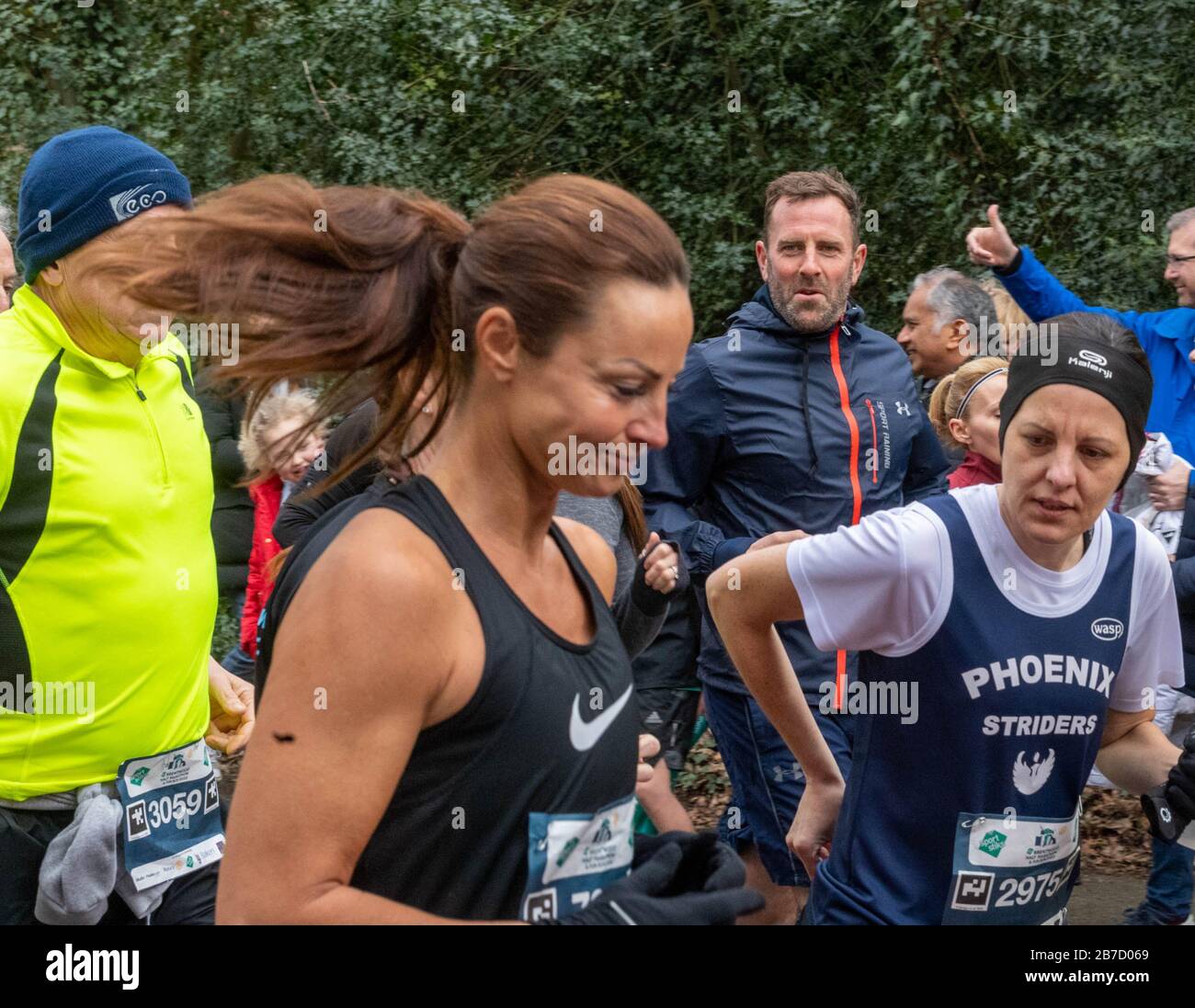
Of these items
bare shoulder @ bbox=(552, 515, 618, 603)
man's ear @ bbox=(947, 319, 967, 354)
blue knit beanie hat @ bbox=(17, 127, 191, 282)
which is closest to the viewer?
bare shoulder @ bbox=(552, 515, 618, 603)

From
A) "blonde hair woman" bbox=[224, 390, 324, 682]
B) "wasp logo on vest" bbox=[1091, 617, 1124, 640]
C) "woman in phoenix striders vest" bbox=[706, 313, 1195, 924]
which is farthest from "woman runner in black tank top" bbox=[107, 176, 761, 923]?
"blonde hair woman" bbox=[224, 390, 324, 682]

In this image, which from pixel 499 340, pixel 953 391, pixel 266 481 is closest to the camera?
pixel 499 340

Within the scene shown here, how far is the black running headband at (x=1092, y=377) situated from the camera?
253cm

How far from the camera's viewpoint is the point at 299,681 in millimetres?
1621

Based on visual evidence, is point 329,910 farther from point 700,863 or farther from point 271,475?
point 271,475

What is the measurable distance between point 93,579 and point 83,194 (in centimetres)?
73

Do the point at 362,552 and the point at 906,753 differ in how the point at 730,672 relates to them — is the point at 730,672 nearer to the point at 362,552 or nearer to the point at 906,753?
the point at 906,753

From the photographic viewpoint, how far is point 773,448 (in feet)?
14.1

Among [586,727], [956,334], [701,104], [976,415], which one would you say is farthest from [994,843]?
[701,104]

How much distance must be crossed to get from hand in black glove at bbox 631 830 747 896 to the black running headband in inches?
39.3

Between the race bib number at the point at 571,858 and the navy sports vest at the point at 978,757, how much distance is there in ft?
2.39

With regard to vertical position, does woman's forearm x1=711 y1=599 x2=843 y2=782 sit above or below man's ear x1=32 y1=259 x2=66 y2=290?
below

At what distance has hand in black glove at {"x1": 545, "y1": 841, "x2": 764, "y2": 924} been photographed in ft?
5.82

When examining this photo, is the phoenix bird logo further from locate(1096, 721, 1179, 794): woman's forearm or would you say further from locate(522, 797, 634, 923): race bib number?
locate(522, 797, 634, 923): race bib number
